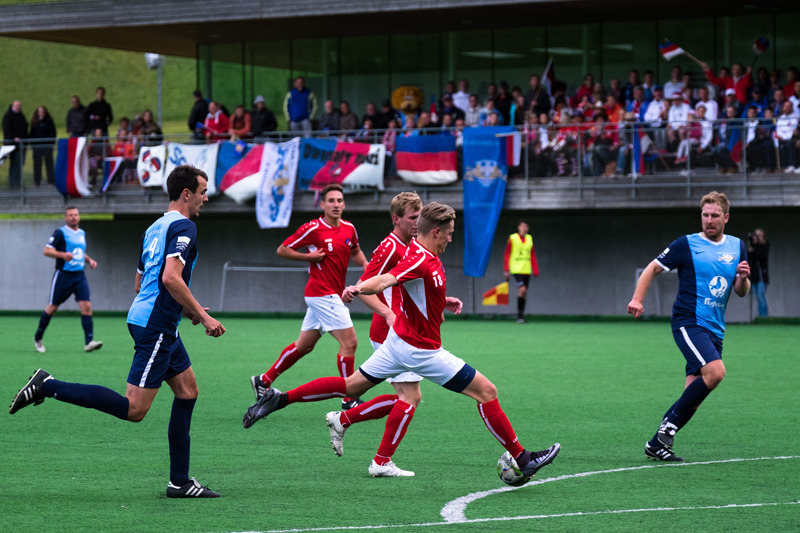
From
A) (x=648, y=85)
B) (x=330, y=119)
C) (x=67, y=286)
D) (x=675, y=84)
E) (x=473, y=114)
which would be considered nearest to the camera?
(x=67, y=286)

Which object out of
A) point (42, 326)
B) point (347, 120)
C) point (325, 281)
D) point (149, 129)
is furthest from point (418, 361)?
point (149, 129)

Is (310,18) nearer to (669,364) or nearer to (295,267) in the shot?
(295,267)

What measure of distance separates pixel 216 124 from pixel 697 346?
21.1 metres

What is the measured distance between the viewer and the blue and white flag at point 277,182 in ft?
85.6

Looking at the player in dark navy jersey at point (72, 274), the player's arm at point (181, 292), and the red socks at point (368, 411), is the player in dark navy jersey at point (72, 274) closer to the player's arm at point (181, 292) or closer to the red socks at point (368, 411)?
the red socks at point (368, 411)

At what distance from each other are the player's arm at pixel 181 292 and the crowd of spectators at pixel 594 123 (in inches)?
677

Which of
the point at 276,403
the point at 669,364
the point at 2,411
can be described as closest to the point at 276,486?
the point at 276,403

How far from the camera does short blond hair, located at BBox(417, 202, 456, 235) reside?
283 inches

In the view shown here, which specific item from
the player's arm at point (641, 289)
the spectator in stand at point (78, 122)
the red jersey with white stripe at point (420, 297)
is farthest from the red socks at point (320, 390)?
the spectator in stand at point (78, 122)

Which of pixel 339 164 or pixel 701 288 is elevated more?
pixel 339 164

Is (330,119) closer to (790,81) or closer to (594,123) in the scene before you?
(594,123)

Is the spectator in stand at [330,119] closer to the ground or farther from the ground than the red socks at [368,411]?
farther from the ground

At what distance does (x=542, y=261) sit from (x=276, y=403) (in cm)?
1990

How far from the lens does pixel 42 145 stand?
2809cm
